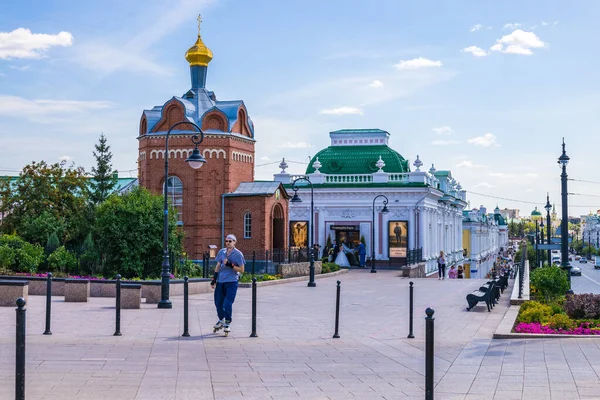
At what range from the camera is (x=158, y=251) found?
2838 centimetres

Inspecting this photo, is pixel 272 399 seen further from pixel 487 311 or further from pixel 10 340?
pixel 487 311

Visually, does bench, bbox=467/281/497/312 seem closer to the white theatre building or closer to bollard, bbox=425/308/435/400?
bollard, bbox=425/308/435/400

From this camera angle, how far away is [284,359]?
38.4 feet

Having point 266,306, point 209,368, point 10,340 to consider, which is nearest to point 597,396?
point 209,368

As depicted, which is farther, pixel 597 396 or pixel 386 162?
pixel 386 162

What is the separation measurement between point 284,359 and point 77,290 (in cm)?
1081

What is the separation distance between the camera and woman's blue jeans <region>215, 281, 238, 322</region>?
14.2 metres

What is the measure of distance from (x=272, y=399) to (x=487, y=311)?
1220 cm

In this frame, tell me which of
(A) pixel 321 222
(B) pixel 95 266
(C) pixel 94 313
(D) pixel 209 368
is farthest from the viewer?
(A) pixel 321 222

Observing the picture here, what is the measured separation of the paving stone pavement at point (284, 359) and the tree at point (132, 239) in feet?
29.6

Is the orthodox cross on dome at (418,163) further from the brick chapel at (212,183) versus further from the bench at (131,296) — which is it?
the bench at (131,296)

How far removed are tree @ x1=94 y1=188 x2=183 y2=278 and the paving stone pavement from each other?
29.6 ft

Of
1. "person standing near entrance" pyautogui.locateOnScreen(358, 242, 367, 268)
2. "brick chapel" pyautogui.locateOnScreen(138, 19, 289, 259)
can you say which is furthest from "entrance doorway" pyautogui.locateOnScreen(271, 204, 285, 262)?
"person standing near entrance" pyautogui.locateOnScreen(358, 242, 367, 268)

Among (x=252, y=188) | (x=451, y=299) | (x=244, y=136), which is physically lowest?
(x=451, y=299)
